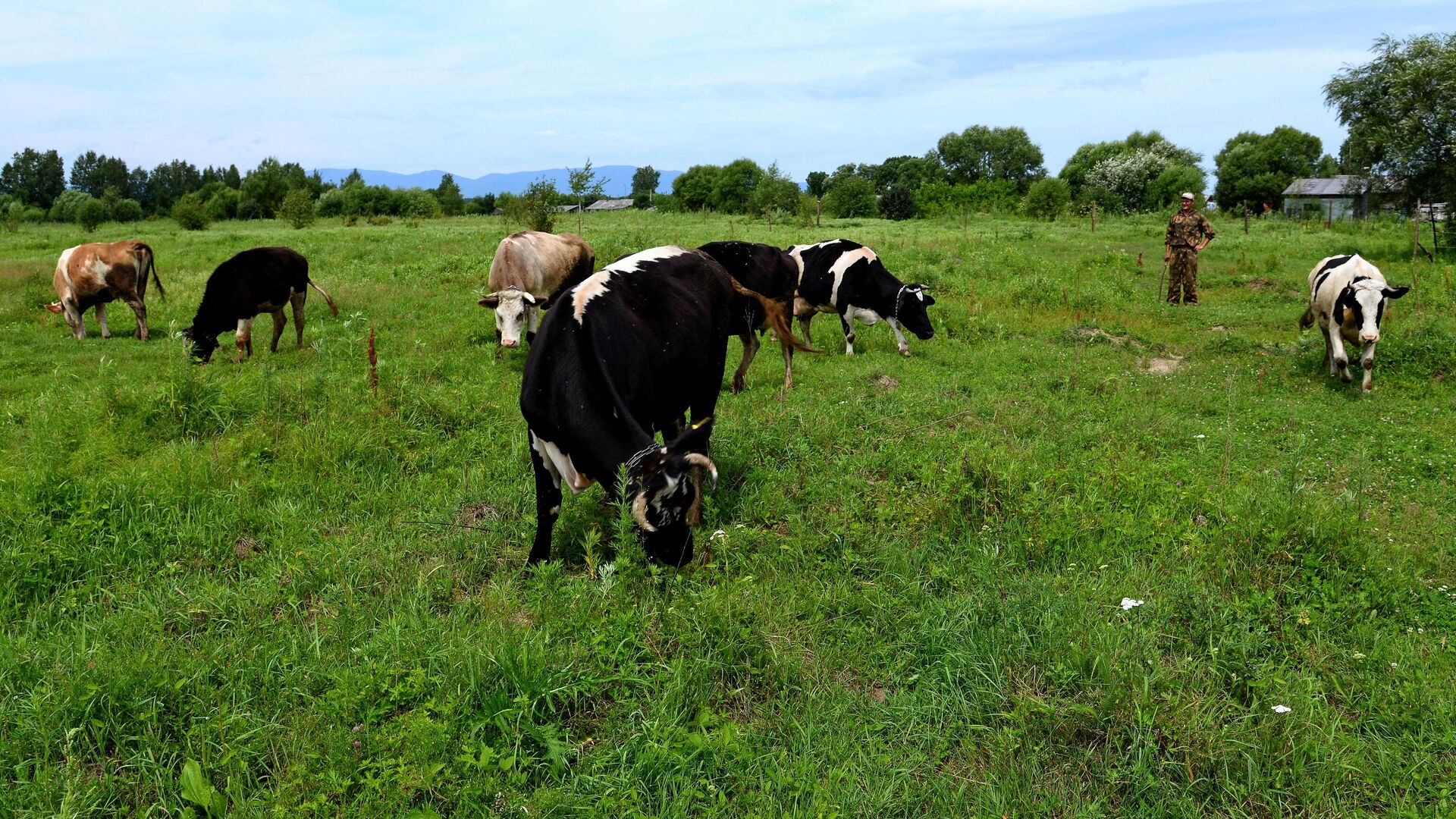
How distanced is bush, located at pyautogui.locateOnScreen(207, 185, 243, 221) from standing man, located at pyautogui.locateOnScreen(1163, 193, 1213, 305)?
64844 millimetres

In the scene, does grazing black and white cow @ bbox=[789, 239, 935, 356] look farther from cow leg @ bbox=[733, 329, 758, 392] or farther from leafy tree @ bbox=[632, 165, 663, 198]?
leafy tree @ bbox=[632, 165, 663, 198]

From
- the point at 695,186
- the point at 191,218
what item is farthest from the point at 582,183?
the point at 695,186

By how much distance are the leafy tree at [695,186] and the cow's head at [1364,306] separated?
69.3 metres

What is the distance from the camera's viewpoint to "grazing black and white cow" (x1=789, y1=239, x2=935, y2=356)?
12.9 metres

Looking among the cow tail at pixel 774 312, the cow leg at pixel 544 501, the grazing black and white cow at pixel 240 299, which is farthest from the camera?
the grazing black and white cow at pixel 240 299

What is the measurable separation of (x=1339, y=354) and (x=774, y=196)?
3060 cm

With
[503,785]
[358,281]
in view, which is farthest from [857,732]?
[358,281]

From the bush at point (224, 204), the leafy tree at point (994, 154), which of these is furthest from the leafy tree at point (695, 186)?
the bush at point (224, 204)

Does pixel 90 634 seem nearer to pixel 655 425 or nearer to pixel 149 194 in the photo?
pixel 655 425

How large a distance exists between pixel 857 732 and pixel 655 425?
2986 mm

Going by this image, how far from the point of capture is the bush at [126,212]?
5972 centimetres

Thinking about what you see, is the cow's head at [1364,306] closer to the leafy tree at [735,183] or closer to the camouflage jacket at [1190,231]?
the camouflage jacket at [1190,231]

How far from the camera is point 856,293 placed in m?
13.1

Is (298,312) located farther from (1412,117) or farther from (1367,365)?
(1412,117)
